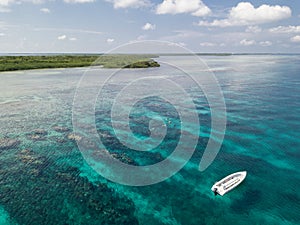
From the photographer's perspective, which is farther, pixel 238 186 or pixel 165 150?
pixel 165 150

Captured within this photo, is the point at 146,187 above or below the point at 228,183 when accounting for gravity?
below

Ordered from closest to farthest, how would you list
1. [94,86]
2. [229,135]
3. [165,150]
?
1. [165,150]
2. [229,135]
3. [94,86]

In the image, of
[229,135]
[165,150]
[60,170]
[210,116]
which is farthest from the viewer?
[210,116]

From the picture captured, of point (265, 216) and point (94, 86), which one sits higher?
point (94, 86)

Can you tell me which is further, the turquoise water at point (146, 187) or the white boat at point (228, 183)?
the white boat at point (228, 183)

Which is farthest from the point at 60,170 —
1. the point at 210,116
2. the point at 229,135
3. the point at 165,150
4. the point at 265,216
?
the point at 210,116

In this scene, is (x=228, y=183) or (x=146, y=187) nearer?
(x=228, y=183)

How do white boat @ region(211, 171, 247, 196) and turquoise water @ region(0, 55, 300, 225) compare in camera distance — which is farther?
white boat @ region(211, 171, 247, 196)

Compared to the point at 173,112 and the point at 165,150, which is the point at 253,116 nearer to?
the point at 173,112
